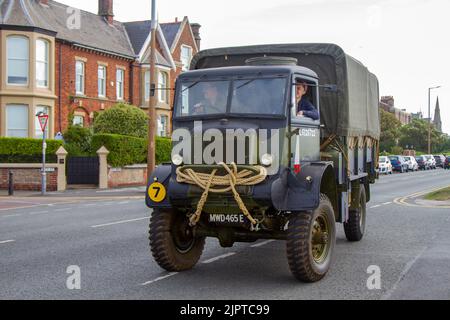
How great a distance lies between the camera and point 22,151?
28469 millimetres

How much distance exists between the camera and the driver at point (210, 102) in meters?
8.23

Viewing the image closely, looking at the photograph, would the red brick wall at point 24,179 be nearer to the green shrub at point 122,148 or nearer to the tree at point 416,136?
the green shrub at point 122,148

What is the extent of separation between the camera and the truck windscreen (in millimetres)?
8094

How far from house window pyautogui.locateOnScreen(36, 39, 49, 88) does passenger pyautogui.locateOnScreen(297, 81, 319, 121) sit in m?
28.1

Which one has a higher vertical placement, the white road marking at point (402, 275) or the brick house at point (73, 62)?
the brick house at point (73, 62)

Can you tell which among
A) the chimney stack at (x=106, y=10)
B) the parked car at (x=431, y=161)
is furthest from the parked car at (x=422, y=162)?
the chimney stack at (x=106, y=10)

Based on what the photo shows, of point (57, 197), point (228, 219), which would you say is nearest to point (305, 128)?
point (228, 219)

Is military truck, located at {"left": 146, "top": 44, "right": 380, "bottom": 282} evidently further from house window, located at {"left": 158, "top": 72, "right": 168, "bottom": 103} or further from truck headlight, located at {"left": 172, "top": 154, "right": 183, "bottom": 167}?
house window, located at {"left": 158, "top": 72, "right": 168, "bottom": 103}

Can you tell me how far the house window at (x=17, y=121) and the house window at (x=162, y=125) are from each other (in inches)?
487

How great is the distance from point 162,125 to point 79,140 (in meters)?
13.5

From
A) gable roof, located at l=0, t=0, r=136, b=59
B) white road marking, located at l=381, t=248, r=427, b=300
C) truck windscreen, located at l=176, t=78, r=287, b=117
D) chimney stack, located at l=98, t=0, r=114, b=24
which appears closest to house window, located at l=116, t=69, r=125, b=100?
gable roof, located at l=0, t=0, r=136, b=59

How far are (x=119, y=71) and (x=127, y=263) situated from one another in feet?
114

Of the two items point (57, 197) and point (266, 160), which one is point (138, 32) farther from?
point (266, 160)

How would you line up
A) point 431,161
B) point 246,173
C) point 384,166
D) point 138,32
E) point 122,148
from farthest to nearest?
1. point 431,161
2. point 384,166
3. point 138,32
4. point 122,148
5. point 246,173
